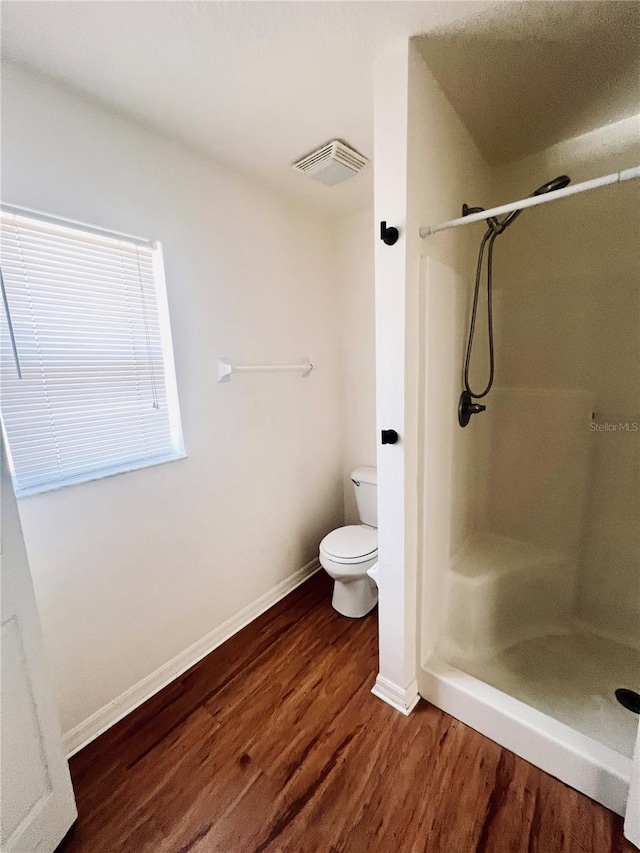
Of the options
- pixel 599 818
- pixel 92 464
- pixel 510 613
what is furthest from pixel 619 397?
pixel 92 464

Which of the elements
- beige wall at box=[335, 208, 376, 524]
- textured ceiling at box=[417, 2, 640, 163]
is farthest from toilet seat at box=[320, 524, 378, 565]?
textured ceiling at box=[417, 2, 640, 163]

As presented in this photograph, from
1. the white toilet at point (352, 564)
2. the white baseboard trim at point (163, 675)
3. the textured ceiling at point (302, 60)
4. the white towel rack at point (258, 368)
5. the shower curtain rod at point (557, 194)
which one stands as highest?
the textured ceiling at point (302, 60)

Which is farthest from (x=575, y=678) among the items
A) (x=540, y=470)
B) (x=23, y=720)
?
(x=23, y=720)

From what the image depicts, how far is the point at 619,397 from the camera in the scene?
5.25ft

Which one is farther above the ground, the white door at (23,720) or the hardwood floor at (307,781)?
the white door at (23,720)

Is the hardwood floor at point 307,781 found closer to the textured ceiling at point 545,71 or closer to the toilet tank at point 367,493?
the toilet tank at point 367,493

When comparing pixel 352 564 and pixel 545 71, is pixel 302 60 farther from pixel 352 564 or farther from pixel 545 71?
pixel 352 564

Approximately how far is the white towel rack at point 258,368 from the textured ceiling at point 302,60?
3.15ft

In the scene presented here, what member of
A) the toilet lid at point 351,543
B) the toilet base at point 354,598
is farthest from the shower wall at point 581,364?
the toilet base at point 354,598

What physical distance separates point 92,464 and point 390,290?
50.9 inches

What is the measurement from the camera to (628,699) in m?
1.39

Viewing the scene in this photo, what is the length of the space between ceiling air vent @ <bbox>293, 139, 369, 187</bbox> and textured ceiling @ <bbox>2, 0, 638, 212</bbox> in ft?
0.14

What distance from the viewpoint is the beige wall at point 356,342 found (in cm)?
223

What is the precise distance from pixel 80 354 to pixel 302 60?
1.26 m
